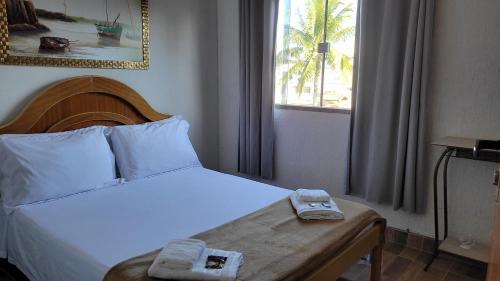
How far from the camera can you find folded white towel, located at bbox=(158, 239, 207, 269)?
1251mm

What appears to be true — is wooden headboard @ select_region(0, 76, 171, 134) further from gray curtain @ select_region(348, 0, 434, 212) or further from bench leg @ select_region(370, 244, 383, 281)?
bench leg @ select_region(370, 244, 383, 281)

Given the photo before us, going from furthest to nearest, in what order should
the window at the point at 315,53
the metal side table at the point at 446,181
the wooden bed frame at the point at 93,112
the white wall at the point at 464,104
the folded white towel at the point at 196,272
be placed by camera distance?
the window at the point at 315,53, the white wall at the point at 464,104, the metal side table at the point at 446,181, the wooden bed frame at the point at 93,112, the folded white towel at the point at 196,272

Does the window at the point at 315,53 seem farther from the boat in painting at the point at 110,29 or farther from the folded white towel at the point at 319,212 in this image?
the boat in painting at the point at 110,29

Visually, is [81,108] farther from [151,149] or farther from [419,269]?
[419,269]

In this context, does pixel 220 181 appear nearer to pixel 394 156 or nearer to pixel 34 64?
pixel 394 156

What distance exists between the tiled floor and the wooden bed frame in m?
0.41

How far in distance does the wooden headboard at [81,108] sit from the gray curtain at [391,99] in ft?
5.95

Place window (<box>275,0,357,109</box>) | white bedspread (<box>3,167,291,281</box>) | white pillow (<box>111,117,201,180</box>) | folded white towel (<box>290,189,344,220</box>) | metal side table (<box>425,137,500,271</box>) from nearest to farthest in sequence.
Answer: white bedspread (<box>3,167,291,281</box>) → folded white towel (<box>290,189,344,220</box>) → metal side table (<box>425,137,500,271</box>) → white pillow (<box>111,117,201,180</box>) → window (<box>275,0,357,109</box>)

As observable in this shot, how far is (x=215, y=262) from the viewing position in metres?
1.31

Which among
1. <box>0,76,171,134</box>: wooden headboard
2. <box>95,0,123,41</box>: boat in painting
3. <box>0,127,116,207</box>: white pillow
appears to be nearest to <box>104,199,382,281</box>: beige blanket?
<box>0,127,116,207</box>: white pillow

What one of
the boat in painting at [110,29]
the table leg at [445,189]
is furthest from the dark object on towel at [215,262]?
the boat in painting at [110,29]

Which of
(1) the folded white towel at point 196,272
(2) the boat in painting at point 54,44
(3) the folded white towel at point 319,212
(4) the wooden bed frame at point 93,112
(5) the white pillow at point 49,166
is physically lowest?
(1) the folded white towel at point 196,272

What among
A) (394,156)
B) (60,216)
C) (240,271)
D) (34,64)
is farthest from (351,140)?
(34,64)

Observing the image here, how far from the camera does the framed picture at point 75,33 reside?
7.34 ft
